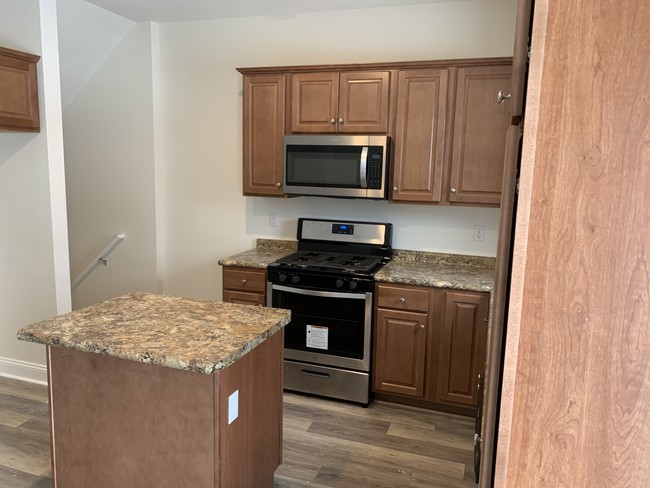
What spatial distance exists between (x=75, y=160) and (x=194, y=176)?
120 cm

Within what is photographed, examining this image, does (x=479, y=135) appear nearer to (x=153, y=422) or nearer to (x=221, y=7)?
(x=221, y=7)

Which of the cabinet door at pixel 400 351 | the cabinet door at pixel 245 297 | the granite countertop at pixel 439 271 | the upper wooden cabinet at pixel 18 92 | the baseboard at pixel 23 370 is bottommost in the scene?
the baseboard at pixel 23 370

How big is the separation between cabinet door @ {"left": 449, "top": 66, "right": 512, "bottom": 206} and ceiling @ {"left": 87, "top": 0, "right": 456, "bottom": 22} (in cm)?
74

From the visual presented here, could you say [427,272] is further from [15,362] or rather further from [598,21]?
[15,362]

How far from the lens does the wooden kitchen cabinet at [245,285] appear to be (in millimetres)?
3373

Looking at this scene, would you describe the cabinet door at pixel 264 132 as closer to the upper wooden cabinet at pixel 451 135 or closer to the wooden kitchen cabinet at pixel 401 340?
the upper wooden cabinet at pixel 451 135

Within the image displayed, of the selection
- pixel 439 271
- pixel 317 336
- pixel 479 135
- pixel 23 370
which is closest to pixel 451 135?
pixel 479 135

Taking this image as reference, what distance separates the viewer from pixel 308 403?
324 cm

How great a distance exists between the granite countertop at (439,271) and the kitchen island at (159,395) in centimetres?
122

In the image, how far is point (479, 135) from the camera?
9.95 ft

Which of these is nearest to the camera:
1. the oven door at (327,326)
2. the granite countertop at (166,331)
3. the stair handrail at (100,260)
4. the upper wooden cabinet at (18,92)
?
the granite countertop at (166,331)

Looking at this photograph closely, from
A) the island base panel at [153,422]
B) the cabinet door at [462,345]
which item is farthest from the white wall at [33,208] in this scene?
the cabinet door at [462,345]

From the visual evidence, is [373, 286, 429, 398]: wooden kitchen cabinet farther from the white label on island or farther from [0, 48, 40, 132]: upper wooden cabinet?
[0, 48, 40, 132]: upper wooden cabinet

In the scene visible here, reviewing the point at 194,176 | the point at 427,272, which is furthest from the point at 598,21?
the point at 194,176
